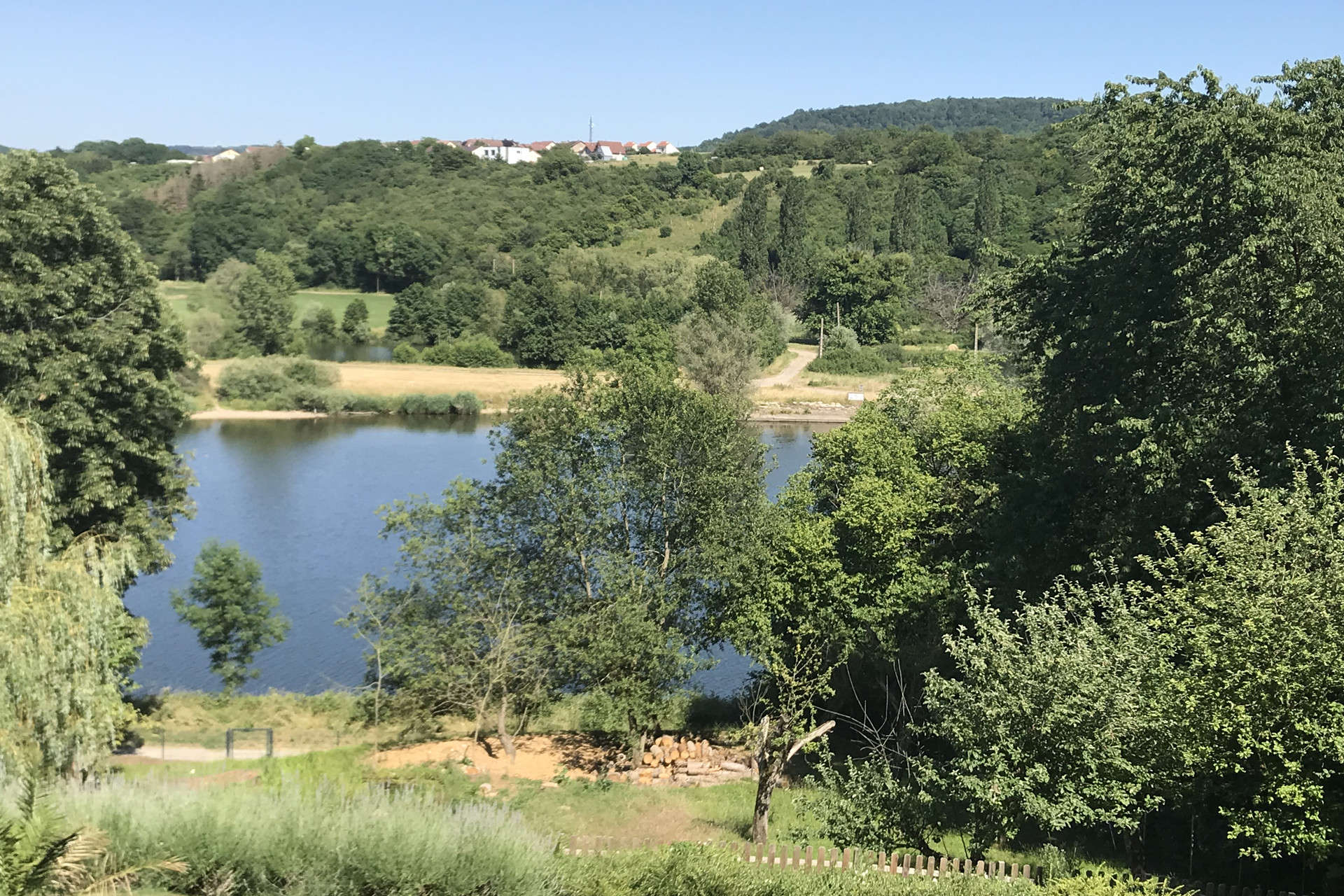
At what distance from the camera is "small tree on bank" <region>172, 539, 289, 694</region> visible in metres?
22.6

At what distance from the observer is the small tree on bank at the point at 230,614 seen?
22.6 metres

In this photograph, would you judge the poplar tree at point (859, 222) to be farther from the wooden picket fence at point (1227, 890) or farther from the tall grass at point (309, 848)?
the tall grass at point (309, 848)

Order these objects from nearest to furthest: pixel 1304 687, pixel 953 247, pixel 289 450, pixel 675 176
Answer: pixel 1304 687
pixel 289 450
pixel 953 247
pixel 675 176

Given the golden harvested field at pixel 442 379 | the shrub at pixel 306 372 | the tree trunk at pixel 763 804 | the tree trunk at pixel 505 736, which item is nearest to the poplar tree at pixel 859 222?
the golden harvested field at pixel 442 379

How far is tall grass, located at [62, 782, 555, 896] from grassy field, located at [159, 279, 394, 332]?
6170 cm

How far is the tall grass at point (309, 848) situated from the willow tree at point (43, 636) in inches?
136

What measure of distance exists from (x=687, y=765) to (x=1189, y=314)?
9.27 meters

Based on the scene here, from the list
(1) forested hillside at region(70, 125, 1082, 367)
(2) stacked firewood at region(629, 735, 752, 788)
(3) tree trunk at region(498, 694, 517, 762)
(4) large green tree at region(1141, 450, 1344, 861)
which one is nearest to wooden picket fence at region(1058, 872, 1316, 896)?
(4) large green tree at region(1141, 450, 1344, 861)

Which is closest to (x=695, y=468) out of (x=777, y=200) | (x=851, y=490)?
(x=851, y=490)

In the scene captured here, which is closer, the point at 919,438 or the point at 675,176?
the point at 919,438

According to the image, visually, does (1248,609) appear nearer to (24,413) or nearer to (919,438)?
(919,438)

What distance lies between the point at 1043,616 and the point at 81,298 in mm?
16535

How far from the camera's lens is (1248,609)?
9.00 metres

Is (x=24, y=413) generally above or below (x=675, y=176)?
below
